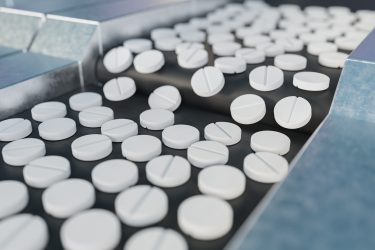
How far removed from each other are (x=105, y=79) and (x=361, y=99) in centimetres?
83

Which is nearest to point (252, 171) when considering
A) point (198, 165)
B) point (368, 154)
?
point (198, 165)

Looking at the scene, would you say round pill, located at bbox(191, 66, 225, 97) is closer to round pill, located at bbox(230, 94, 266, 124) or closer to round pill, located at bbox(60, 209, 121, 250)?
round pill, located at bbox(230, 94, 266, 124)

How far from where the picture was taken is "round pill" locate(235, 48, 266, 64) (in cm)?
125

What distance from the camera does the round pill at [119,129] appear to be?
0.98m

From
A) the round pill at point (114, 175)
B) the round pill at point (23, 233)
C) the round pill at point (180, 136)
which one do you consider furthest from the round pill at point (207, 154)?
the round pill at point (23, 233)

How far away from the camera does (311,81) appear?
1.06 metres

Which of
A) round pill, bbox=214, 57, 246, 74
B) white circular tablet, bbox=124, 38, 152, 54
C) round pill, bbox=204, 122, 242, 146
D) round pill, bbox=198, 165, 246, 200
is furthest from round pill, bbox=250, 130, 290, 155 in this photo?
white circular tablet, bbox=124, 38, 152, 54

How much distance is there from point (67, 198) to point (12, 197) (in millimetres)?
112

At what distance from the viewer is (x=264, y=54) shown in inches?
51.0

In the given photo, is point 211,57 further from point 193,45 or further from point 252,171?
point 252,171

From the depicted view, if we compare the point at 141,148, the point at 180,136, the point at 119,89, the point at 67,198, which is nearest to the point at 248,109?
the point at 180,136

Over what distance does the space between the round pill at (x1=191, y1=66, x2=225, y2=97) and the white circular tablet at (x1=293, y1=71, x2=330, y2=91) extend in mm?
213

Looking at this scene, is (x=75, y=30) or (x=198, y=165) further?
(x=75, y=30)

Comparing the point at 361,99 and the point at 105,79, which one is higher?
the point at 361,99
